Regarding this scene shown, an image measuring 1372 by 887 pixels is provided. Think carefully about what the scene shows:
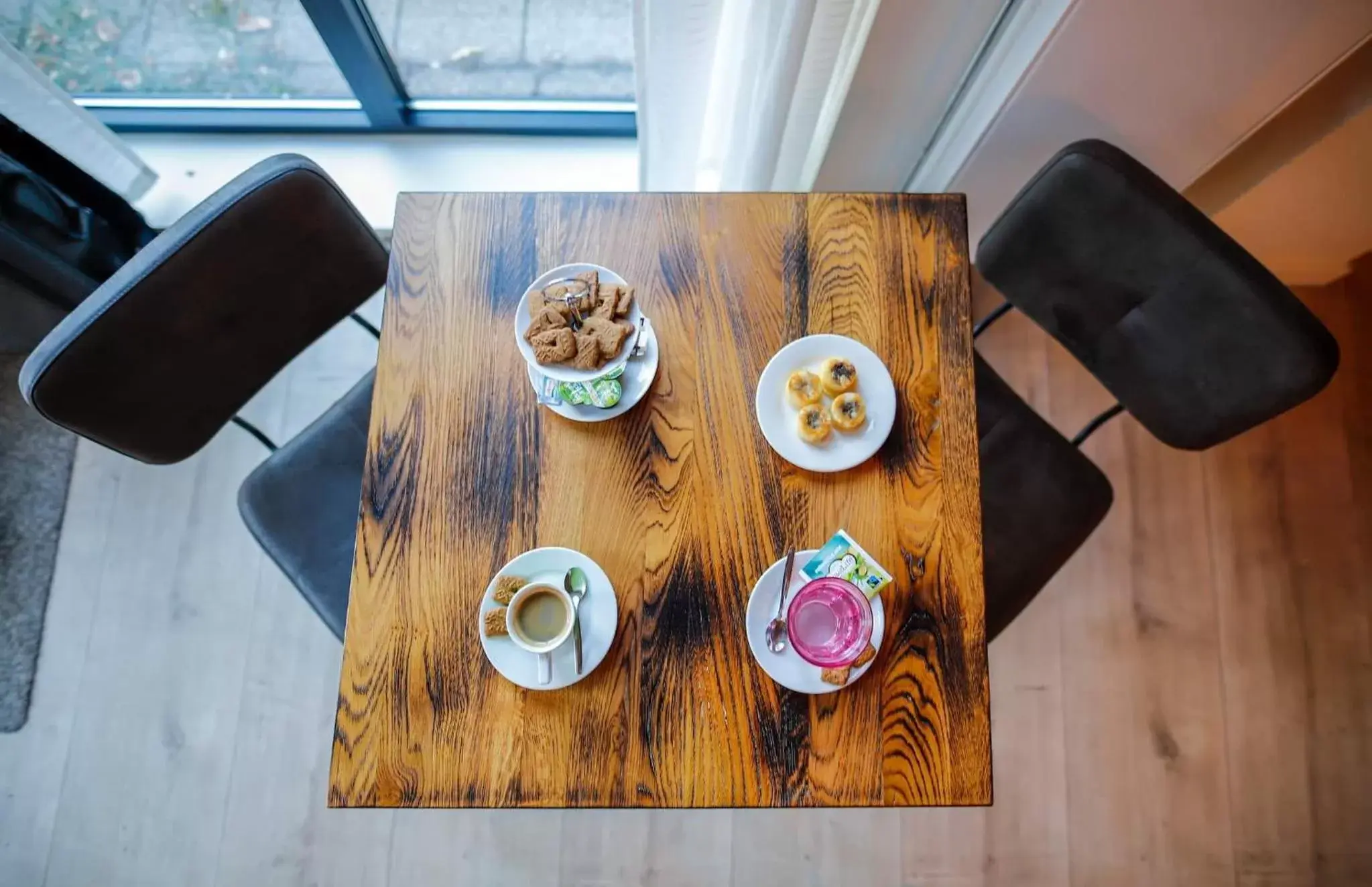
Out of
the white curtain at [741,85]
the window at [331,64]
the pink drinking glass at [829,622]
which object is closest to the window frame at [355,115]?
the window at [331,64]

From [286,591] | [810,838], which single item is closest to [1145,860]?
[810,838]

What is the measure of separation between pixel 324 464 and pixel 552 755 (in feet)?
2.27

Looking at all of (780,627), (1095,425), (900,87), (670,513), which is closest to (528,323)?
(670,513)

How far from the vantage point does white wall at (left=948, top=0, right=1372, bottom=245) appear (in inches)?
42.9

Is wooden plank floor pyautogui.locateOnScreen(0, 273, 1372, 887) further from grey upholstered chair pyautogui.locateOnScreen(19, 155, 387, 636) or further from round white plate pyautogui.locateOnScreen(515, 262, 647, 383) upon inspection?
round white plate pyautogui.locateOnScreen(515, 262, 647, 383)

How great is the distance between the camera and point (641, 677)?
40.3 inches

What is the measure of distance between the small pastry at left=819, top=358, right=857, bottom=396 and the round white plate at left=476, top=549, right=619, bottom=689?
0.38 meters

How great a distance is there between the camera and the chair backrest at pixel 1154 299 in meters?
1.05

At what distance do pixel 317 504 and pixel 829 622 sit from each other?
0.89 metres

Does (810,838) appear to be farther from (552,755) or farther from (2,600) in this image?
(2,600)

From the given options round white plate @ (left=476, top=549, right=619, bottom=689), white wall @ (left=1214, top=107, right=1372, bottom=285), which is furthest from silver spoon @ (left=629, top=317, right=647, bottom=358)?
white wall @ (left=1214, top=107, right=1372, bottom=285)

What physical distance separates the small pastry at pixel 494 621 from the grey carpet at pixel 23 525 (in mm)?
1375

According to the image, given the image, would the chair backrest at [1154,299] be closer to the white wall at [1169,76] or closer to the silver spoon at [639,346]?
the white wall at [1169,76]

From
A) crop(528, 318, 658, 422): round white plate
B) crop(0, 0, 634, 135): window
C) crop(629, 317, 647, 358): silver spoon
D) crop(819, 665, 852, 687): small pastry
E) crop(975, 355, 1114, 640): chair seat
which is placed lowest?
crop(975, 355, 1114, 640): chair seat
